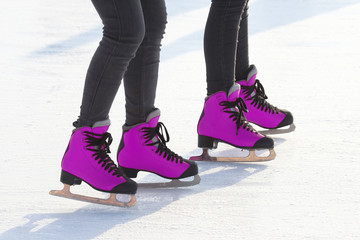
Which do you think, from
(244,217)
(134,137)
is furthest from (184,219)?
(134,137)

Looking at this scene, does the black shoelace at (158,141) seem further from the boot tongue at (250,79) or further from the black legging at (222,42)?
the boot tongue at (250,79)

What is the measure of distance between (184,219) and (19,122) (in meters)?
1.06

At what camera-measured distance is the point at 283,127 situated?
9.45ft

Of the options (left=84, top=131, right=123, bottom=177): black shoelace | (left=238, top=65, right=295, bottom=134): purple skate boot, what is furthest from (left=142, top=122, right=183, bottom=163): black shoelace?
(left=238, top=65, right=295, bottom=134): purple skate boot

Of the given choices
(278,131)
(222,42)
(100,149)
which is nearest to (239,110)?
(222,42)

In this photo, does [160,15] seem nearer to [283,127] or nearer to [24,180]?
[24,180]

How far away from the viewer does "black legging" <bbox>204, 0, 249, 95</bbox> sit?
7.88 feet

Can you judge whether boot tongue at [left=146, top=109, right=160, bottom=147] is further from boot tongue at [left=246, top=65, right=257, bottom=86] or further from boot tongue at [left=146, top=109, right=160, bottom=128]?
boot tongue at [left=246, top=65, right=257, bottom=86]

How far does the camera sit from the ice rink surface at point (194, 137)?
1.94 m

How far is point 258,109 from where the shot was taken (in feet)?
8.83

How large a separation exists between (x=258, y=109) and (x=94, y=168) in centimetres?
86

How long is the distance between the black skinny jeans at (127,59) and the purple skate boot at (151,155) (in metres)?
0.03

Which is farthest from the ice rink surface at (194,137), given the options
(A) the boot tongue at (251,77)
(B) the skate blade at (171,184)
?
(A) the boot tongue at (251,77)

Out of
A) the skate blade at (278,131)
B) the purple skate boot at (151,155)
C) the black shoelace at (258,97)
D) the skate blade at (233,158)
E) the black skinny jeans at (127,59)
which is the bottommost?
the skate blade at (233,158)
